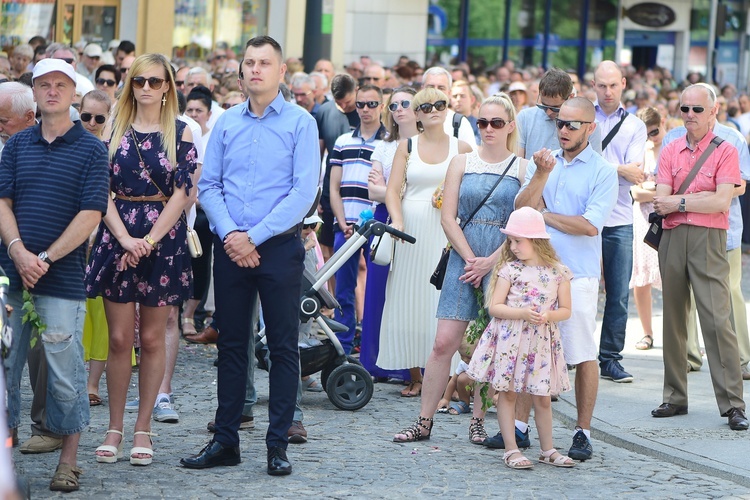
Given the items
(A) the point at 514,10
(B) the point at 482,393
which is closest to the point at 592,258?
(B) the point at 482,393

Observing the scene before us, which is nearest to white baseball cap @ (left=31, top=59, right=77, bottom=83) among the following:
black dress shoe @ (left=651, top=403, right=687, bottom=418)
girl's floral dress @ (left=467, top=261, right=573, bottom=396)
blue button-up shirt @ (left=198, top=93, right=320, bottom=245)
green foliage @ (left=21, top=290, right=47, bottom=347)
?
blue button-up shirt @ (left=198, top=93, right=320, bottom=245)

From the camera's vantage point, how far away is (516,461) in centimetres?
709

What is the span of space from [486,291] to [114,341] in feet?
6.73

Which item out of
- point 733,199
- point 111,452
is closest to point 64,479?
point 111,452

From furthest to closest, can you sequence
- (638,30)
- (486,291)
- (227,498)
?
1. (638,30)
2. (486,291)
3. (227,498)

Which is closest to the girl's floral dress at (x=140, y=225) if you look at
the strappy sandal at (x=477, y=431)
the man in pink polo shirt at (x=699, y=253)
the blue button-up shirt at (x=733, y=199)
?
the strappy sandal at (x=477, y=431)

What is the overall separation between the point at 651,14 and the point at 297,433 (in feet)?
104

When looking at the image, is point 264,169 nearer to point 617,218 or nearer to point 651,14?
point 617,218

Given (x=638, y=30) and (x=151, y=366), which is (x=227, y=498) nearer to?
(x=151, y=366)

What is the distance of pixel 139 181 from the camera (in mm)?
6875

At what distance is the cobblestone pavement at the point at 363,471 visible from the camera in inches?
255

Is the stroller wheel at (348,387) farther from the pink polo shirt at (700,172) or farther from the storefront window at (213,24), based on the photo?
Answer: the storefront window at (213,24)

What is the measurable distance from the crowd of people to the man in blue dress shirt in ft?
0.04

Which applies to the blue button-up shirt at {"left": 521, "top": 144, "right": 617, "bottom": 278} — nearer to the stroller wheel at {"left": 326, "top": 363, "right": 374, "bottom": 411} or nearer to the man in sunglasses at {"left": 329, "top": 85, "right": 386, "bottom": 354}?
the stroller wheel at {"left": 326, "top": 363, "right": 374, "bottom": 411}
